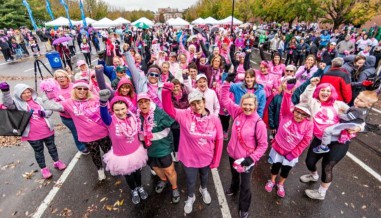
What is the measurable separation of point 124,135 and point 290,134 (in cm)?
258

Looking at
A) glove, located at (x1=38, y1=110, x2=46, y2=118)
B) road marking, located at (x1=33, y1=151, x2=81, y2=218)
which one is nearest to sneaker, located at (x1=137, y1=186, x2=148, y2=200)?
road marking, located at (x1=33, y1=151, x2=81, y2=218)

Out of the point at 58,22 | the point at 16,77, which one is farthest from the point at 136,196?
the point at 58,22

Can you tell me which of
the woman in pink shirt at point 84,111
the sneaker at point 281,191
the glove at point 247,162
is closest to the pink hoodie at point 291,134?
the sneaker at point 281,191

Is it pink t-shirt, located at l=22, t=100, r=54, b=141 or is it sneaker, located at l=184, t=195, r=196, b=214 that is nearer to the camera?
sneaker, located at l=184, t=195, r=196, b=214

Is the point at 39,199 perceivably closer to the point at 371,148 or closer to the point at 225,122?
the point at 225,122

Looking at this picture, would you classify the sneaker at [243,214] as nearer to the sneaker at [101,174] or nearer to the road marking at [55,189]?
the sneaker at [101,174]

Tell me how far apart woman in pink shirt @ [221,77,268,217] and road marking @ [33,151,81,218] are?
3.47m

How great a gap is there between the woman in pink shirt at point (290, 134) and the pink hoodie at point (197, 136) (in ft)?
3.69

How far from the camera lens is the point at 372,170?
434cm

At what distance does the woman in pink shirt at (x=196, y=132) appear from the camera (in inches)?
107

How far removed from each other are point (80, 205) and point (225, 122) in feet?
11.9

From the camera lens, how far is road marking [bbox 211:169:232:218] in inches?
134

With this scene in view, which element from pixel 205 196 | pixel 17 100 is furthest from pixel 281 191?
pixel 17 100

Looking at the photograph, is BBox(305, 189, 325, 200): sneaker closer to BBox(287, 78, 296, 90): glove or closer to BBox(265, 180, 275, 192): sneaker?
BBox(265, 180, 275, 192): sneaker
